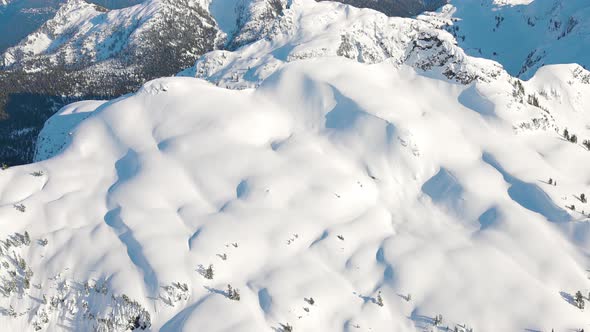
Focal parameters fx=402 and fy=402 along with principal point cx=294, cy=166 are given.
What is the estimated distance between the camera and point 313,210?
3356 cm

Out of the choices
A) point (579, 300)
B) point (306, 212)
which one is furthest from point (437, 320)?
point (306, 212)

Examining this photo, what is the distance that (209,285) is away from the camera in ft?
92.8

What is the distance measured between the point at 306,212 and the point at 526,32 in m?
165

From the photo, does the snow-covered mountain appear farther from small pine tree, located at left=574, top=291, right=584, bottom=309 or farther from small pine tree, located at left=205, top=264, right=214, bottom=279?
small pine tree, located at left=205, top=264, right=214, bottom=279

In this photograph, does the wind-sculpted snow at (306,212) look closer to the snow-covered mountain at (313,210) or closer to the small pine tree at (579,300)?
the snow-covered mountain at (313,210)

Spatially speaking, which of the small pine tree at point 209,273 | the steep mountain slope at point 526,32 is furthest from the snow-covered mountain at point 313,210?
the steep mountain slope at point 526,32

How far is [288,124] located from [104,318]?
24.9 m

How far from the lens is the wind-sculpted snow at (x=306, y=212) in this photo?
26.7m

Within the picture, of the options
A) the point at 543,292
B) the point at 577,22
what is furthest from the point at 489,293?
the point at 577,22

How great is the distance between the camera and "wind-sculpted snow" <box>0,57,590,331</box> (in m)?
26.7

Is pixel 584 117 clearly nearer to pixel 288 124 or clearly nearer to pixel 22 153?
pixel 288 124

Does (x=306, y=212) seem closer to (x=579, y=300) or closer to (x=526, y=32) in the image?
(x=579, y=300)

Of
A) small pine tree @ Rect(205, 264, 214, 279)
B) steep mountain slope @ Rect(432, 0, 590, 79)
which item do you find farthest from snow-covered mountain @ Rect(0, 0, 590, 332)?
steep mountain slope @ Rect(432, 0, 590, 79)

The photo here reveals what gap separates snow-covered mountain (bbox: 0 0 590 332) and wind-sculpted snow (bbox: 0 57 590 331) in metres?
0.14
